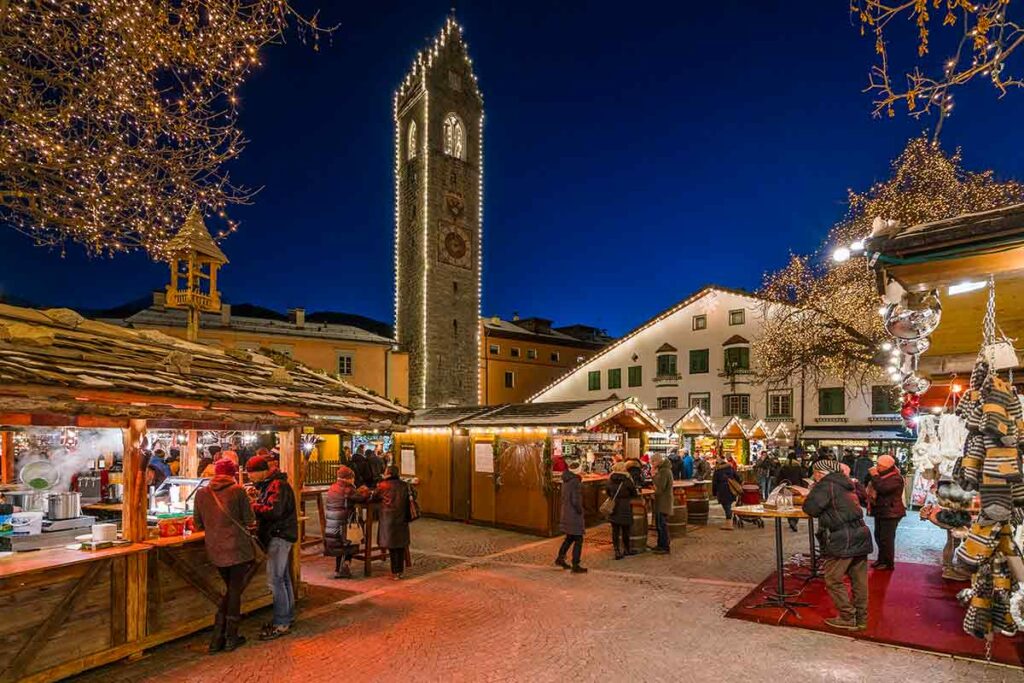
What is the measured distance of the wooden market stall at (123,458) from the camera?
4.96 meters

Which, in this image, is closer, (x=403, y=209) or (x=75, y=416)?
(x=75, y=416)

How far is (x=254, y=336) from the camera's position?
30672mm

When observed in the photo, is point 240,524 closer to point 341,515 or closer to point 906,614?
point 341,515

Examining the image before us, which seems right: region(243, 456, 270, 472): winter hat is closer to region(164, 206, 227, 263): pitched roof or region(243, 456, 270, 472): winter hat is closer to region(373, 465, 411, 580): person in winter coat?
region(373, 465, 411, 580): person in winter coat

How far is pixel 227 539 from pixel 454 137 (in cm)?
3028

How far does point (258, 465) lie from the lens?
675cm

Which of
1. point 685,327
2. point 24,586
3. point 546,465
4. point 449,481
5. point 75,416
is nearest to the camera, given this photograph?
point 24,586

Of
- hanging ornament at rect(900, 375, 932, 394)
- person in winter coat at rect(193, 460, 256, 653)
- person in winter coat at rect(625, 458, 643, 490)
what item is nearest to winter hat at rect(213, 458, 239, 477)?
person in winter coat at rect(193, 460, 256, 653)

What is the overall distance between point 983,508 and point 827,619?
164 inches

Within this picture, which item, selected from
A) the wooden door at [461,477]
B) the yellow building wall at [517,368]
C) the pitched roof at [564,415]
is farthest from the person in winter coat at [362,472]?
the yellow building wall at [517,368]

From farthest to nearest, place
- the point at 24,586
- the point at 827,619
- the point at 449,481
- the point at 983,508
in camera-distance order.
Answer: the point at 449,481
the point at 827,619
the point at 24,586
the point at 983,508

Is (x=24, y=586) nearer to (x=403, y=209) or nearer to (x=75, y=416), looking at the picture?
(x=75, y=416)

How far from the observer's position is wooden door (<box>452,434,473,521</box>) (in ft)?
47.9

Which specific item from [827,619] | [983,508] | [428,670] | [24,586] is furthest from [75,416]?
[827,619]
